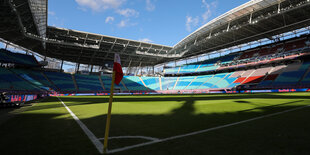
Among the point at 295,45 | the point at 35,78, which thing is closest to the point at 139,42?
the point at 35,78

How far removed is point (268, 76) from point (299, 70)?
228 inches

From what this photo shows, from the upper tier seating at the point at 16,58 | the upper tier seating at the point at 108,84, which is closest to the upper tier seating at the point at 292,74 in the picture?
the upper tier seating at the point at 108,84

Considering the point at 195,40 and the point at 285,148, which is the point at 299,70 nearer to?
the point at 195,40

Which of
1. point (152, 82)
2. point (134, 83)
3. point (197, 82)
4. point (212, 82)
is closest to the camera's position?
point (212, 82)

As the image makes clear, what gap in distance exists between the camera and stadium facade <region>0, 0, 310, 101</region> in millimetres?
28594

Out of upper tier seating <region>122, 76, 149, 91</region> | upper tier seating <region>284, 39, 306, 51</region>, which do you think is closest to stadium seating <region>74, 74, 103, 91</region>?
upper tier seating <region>122, 76, 149, 91</region>

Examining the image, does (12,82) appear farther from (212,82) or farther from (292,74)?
(292,74)

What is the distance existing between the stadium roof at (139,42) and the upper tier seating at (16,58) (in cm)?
376

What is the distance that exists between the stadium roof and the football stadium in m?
0.25

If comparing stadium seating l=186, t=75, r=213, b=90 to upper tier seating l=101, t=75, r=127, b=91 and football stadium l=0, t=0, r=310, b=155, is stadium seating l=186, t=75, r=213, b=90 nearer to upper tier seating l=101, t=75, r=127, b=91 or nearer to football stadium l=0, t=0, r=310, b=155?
football stadium l=0, t=0, r=310, b=155

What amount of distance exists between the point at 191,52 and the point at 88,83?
126ft

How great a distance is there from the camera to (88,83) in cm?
4797

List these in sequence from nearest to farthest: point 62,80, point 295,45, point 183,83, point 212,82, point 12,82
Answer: point 12,82 < point 295,45 < point 62,80 < point 212,82 < point 183,83

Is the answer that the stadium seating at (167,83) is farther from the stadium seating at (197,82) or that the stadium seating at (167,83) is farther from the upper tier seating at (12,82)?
the upper tier seating at (12,82)
